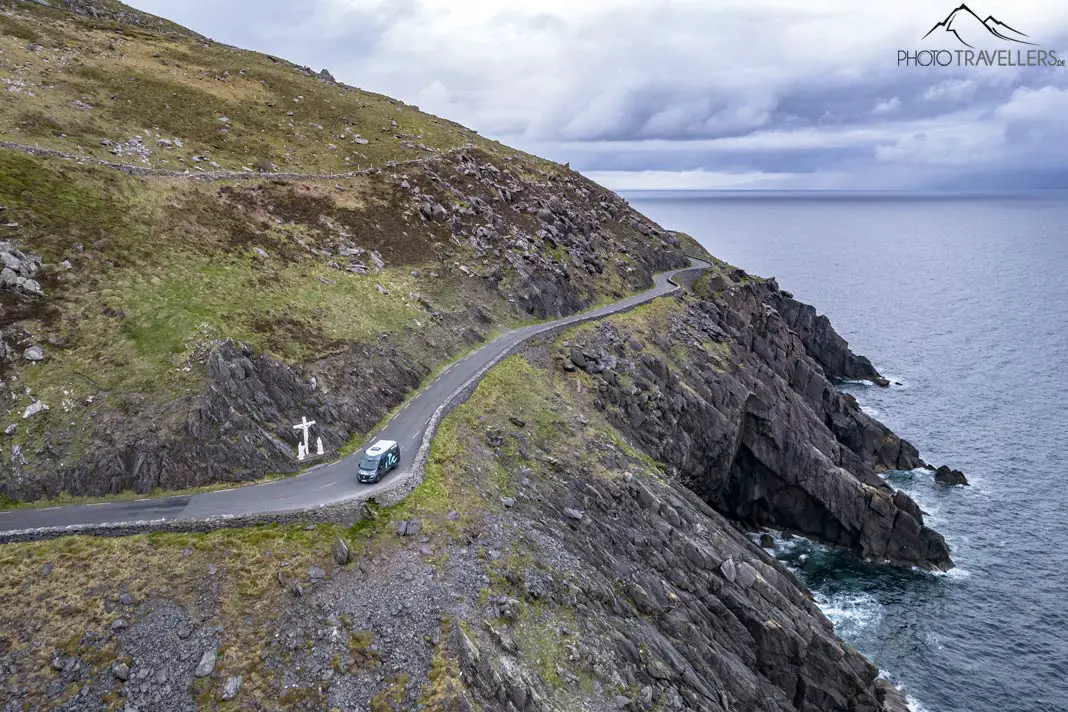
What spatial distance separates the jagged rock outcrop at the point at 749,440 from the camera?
5881cm

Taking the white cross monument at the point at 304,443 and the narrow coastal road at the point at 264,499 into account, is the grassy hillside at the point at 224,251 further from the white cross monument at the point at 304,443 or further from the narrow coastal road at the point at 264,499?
the narrow coastal road at the point at 264,499

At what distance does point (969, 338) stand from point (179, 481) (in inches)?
5687

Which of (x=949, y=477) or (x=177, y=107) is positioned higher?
(x=177, y=107)

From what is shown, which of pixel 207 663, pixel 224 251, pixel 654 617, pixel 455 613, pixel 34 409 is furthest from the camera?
pixel 224 251

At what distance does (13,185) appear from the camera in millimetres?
46188

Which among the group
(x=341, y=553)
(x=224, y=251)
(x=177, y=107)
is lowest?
(x=341, y=553)

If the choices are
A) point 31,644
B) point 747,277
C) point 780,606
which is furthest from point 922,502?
point 31,644

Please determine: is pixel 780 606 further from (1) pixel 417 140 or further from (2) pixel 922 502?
(1) pixel 417 140

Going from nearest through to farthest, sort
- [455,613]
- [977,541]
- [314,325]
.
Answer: [455,613]
[314,325]
[977,541]

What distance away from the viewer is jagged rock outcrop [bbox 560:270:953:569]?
58.8 metres

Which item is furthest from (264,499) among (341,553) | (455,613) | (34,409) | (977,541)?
(977,541)

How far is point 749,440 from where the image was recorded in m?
68.1

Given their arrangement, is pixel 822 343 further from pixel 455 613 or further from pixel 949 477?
pixel 455 613

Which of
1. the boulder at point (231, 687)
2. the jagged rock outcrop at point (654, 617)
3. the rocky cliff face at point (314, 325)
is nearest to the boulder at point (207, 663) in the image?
the boulder at point (231, 687)
